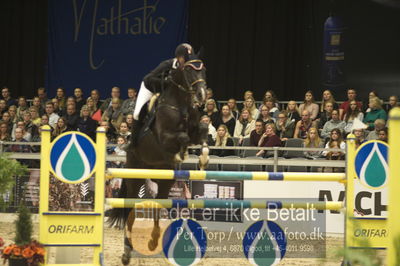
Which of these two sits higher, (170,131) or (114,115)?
(114,115)

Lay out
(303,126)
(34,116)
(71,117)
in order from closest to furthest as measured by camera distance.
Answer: (303,126), (71,117), (34,116)

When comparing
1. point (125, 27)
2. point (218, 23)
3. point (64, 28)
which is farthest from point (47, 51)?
point (218, 23)

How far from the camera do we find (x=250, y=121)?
11.2m

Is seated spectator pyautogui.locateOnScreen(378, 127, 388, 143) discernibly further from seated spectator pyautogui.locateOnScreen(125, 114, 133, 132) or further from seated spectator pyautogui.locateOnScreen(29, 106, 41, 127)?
seated spectator pyautogui.locateOnScreen(29, 106, 41, 127)

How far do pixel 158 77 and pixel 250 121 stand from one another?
479 centimetres

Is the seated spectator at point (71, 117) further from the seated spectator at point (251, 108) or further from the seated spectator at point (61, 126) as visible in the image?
the seated spectator at point (251, 108)

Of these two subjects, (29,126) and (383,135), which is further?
(29,126)

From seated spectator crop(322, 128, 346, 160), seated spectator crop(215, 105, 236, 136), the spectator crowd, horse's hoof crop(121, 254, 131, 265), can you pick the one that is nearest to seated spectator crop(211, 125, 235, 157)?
the spectator crowd

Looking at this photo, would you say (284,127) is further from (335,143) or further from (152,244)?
(152,244)

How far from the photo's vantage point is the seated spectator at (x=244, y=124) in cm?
1113

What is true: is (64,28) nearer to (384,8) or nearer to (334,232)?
(384,8)

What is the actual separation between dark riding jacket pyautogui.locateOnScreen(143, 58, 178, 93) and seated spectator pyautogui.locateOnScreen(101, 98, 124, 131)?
5042 mm

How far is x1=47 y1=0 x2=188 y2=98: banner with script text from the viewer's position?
1489cm

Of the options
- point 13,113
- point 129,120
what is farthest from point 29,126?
point 129,120
